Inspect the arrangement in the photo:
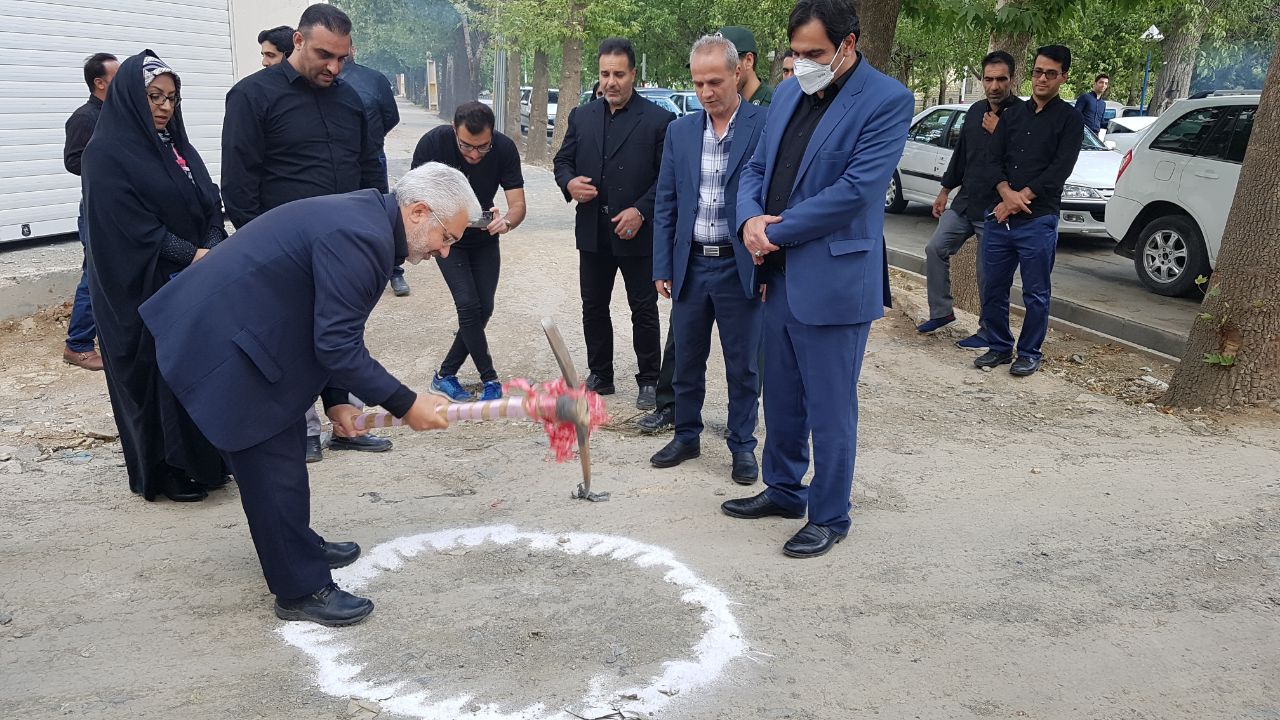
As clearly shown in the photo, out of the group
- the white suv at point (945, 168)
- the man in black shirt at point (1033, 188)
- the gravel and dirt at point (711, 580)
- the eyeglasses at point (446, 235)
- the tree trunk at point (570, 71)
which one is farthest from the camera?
the tree trunk at point (570, 71)

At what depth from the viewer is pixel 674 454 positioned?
5.16 meters

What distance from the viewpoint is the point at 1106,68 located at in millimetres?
28078

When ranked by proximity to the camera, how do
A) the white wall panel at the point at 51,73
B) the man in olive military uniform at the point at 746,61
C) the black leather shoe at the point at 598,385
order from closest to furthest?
the man in olive military uniform at the point at 746,61 < the black leather shoe at the point at 598,385 < the white wall panel at the point at 51,73

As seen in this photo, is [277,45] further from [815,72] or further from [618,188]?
[815,72]

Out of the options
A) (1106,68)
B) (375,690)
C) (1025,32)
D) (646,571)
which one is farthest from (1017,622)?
(1106,68)

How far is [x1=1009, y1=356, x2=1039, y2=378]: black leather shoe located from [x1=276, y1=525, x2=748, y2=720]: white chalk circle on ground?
377 centimetres

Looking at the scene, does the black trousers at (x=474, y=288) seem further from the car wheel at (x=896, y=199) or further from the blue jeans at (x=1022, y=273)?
the car wheel at (x=896, y=199)

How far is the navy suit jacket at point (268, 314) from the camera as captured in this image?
3189mm

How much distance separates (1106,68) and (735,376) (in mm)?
27584

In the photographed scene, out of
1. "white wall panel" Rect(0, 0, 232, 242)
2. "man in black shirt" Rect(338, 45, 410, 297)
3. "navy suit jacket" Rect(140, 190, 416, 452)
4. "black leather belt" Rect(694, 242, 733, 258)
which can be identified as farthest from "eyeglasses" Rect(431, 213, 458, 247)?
"white wall panel" Rect(0, 0, 232, 242)

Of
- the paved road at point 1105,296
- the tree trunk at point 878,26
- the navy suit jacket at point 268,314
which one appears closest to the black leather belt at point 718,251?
the navy suit jacket at point 268,314

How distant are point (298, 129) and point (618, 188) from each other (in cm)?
178

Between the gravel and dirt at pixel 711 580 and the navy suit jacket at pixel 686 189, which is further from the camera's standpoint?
the navy suit jacket at pixel 686 189

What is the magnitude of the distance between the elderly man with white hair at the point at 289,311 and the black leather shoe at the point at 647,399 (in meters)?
2.81
